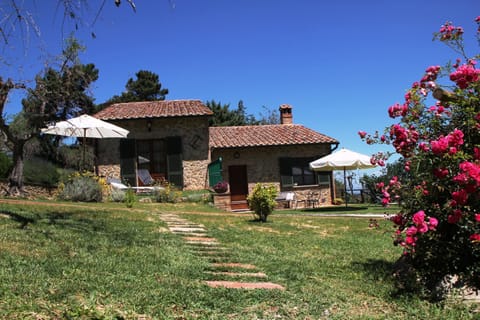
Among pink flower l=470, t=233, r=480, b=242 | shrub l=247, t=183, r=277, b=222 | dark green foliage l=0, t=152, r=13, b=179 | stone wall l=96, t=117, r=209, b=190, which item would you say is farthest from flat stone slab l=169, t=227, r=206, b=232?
stone wall l=96, t=117, r=209, b=190

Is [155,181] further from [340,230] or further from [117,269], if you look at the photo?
[117,269]

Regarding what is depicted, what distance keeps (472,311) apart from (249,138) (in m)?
16.3

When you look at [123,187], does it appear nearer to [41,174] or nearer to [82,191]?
[82,191]

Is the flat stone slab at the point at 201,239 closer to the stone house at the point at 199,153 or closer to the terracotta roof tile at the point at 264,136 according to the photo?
the stone house at the point at 199,153

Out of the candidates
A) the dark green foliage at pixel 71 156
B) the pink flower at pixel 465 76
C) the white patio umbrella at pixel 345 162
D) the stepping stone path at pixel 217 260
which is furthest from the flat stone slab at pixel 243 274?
the dark green foliage at pixel 71 156

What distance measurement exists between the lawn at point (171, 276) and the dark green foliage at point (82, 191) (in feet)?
16.5

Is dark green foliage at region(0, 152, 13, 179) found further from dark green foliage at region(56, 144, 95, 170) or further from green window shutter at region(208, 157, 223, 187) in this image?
green window shutter at region(208, 157, 223, 187)

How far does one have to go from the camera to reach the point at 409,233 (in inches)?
133

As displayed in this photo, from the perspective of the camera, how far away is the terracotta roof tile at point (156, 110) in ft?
58.8

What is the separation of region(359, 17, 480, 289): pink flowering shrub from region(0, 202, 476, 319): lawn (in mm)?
376

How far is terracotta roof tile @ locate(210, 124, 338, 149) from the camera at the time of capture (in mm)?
18562

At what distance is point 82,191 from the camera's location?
39.9 feet

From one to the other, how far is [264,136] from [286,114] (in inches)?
126

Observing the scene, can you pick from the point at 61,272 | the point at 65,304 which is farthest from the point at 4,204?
the point at 65,304
